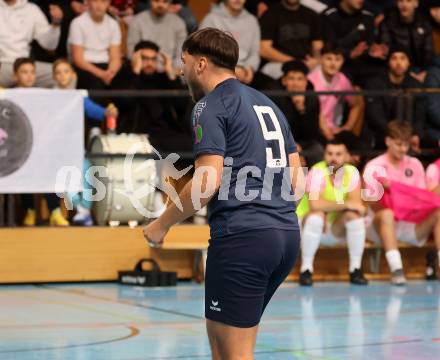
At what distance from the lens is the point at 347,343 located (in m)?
7.41

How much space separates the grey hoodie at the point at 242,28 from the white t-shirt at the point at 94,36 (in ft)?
4.27

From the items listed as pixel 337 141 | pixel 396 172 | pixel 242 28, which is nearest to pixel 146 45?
pixel 242 28

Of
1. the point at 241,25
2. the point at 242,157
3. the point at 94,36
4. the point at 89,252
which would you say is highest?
the point at 241,25

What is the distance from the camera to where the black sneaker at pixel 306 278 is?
11164mm

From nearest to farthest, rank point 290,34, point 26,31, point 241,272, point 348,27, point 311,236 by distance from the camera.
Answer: point 241,272 < point 311,236 < point 26,31 < point 290,34 < point 348,27

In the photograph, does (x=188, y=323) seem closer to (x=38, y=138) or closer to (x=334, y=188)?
(x=38, y=138)

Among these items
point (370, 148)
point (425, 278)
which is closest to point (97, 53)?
point (370, 148)

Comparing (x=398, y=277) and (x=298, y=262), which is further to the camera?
(x=298, y=262)

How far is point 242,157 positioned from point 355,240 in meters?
6.82

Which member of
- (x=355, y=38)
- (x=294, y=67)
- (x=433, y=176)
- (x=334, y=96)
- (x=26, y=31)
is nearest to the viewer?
(x=433, y=176)

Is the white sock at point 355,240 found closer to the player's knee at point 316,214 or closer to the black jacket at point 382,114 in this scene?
the player's knee at point 316,214

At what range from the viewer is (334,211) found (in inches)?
449

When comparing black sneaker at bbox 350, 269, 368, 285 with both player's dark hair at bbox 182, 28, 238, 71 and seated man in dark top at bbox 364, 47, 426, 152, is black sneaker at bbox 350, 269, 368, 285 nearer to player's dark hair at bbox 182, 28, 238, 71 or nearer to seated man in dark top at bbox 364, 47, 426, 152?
seated man in dark top at bbox 364, 47, 426, 152

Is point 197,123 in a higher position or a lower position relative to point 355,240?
higher
